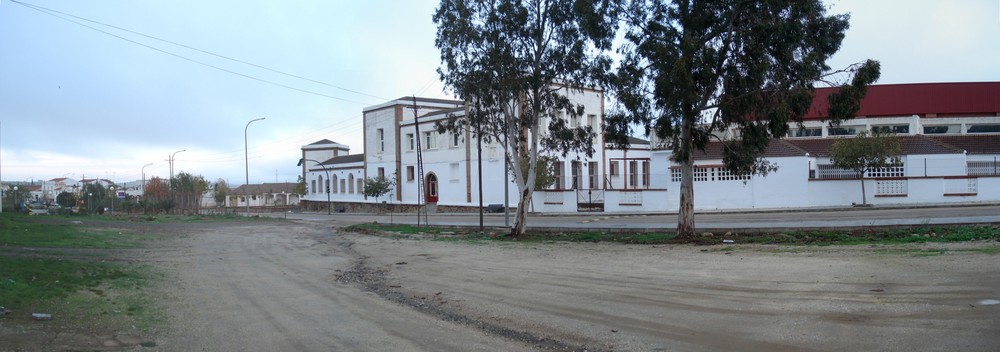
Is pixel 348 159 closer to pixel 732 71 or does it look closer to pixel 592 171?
pixel 592 171

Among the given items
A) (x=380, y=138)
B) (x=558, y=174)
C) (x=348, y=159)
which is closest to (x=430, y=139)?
(x=380, y=138)

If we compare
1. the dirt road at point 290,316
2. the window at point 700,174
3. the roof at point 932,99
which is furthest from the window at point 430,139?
the dirt road at point 290,316

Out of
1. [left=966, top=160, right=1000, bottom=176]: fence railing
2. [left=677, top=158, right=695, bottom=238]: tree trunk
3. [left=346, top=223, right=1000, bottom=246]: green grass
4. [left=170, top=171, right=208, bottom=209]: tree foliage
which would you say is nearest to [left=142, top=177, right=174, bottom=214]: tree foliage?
[left=170, top=171, right=208, bottom=209]: tree foliage

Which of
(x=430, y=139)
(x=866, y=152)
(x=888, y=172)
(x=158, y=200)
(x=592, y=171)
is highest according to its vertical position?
(x=430, y=139)

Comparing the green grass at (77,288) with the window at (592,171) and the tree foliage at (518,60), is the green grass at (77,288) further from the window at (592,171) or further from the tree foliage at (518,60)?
the window at (592,171)

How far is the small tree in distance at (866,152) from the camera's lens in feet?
124

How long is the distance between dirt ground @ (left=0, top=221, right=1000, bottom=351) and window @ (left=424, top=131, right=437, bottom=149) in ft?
134

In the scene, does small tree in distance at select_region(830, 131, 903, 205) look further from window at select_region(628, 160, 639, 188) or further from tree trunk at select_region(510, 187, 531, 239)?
tree trunk at select_region(510, 187, 531, 239)

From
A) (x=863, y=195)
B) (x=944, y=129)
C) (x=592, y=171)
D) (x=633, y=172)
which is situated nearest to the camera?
(x=863, y=195)

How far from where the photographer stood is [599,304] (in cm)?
994

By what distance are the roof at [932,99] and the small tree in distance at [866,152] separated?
15811mm

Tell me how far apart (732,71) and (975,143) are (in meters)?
36.5

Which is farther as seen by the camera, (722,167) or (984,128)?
(984,128)

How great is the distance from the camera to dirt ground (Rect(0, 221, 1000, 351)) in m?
A: 7.51
